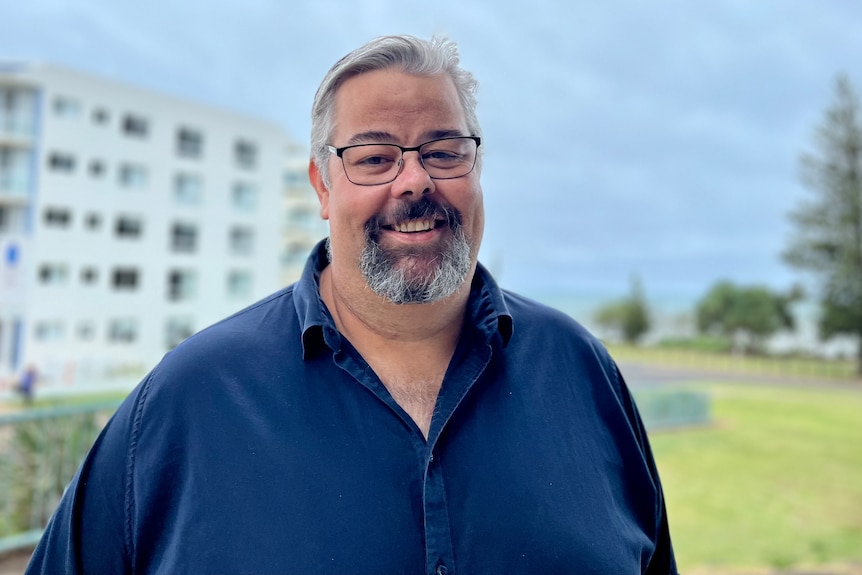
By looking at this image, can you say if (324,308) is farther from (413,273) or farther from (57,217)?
(57,217)

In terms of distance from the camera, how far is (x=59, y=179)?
20.1 meters

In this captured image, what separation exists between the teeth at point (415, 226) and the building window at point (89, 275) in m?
21.4

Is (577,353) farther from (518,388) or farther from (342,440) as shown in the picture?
(342,440)

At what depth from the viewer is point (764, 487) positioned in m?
8.34

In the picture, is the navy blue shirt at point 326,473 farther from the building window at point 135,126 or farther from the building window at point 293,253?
the building window at point 293,253

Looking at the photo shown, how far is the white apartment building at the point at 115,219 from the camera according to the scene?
1966 cm

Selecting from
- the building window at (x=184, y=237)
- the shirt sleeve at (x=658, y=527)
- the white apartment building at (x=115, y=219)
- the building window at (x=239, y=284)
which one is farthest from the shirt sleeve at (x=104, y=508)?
the building window at (x=239, y=284)

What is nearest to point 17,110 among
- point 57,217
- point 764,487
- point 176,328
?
point 57,217

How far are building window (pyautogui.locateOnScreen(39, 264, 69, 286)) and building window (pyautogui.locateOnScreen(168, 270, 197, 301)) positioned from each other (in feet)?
10.7

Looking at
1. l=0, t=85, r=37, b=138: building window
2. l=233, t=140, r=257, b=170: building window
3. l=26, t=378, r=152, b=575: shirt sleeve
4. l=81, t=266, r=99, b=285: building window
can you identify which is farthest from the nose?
l=233, t=140, r=257, b=170: building window

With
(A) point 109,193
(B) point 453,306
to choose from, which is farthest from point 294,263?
(B) point 453,306

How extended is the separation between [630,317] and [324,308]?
3579cm

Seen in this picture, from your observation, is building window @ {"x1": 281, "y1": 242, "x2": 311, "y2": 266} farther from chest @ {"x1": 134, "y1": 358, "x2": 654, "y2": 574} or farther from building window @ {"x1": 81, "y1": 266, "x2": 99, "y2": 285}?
chest @ {"x1": 134, "y1": 358, "x2": 654, "y2": 574}

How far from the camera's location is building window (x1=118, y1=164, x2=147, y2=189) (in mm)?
20844
